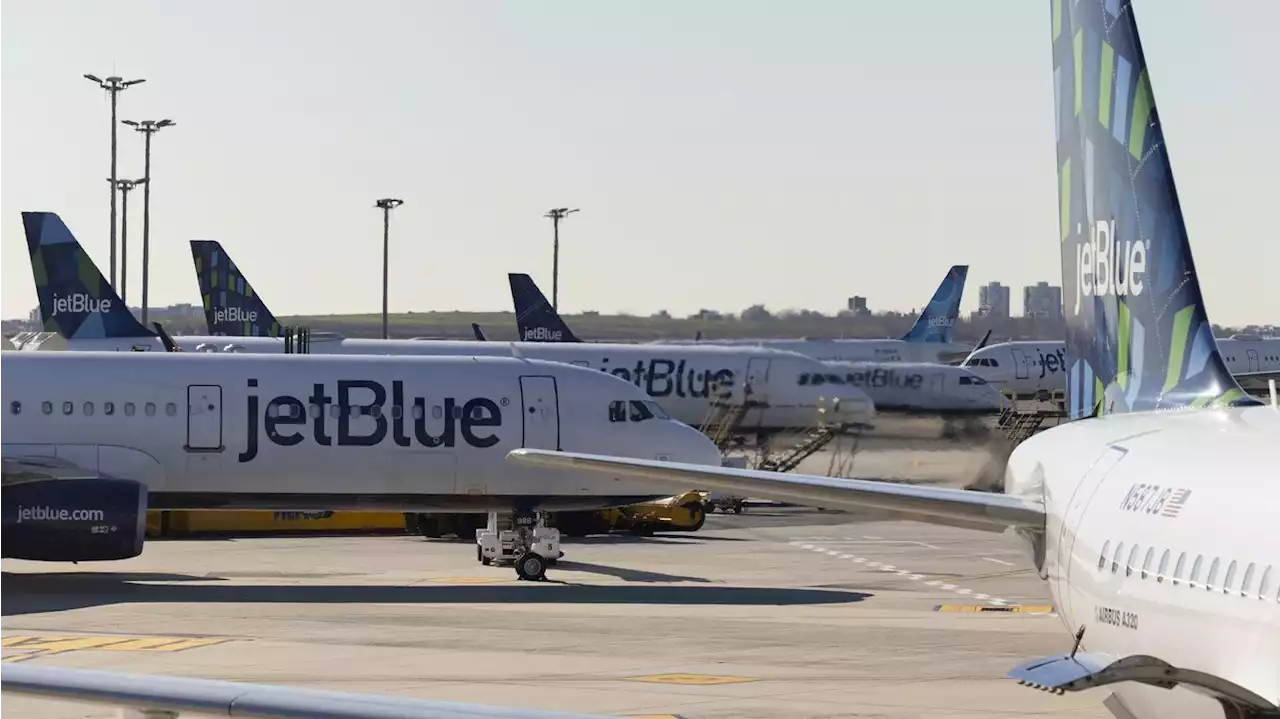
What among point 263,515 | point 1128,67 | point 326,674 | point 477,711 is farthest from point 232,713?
point 263,515

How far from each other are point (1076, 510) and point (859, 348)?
74891 mm

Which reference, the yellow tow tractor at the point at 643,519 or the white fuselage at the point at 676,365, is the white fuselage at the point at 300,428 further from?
the white fuselage at the point at 676,365

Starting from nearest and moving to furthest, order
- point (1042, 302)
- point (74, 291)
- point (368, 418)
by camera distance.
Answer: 1. point (368, 418)
2. point (74, 291)
3. point (1042, 302)

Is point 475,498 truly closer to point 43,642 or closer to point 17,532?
point 17,532

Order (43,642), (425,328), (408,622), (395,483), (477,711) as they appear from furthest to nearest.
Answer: (425,328) < (395,483) < (408,622) < (43,642) < (477,711)

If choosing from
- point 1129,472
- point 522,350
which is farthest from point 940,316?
point 1129,472

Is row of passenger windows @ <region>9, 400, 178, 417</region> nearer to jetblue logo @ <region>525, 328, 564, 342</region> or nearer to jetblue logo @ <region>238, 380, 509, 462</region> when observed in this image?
jetblue logo @ <region>238, 380, 509, 462</region>

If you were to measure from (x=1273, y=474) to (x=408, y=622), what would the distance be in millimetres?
14557

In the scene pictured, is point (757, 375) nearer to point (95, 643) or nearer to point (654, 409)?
point (654, 409)

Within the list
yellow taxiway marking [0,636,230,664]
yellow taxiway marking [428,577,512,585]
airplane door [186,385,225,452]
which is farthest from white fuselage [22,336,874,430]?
yellow taxiway marking [0,636,230,664]

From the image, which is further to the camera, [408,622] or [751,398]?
[751,398]

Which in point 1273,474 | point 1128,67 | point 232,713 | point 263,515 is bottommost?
point 263,515

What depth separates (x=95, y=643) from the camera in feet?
64.9

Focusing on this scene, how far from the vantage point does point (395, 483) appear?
93.2 ft
